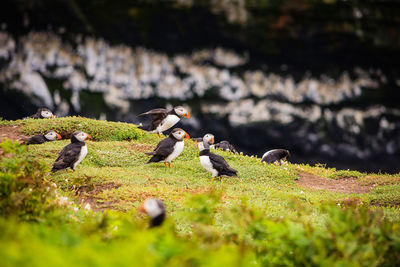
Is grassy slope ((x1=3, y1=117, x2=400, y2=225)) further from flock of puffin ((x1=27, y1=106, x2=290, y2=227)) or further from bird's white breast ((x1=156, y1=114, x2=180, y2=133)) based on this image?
bird's white breast ((x1=156, y1=114, x2=180, y2=133))

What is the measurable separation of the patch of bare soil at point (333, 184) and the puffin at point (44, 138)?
818 centimetres

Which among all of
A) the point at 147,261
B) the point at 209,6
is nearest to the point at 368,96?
the point at 209,6

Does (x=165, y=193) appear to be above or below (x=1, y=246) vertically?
below

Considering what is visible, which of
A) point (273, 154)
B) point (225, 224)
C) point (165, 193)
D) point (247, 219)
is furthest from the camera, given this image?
point (273, 154)

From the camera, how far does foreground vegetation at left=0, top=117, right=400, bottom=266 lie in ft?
8.92

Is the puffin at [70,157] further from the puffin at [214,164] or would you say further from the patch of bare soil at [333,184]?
the patch of bare soil at [333,184]

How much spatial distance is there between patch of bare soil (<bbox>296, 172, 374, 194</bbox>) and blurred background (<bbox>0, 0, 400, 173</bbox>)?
7.99 metres

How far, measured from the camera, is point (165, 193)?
868cm

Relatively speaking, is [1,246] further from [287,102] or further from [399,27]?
[399,27]

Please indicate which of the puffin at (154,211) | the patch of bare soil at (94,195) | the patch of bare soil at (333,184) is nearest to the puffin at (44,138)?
the patch of bare soil at (94,195)

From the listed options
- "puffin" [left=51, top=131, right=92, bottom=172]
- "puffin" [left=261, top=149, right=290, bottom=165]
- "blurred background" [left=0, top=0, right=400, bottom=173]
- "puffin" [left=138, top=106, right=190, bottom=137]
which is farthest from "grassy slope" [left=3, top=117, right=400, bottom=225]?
"blurred background" [left=0, top=0, right=400, bottom=173]

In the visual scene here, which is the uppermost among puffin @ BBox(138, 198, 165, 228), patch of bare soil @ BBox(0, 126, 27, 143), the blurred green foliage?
the blurred green foliage

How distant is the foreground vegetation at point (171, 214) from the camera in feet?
8.92

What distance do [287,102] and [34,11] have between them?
15.7 meters
